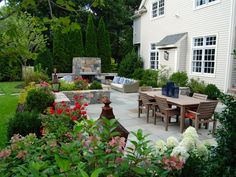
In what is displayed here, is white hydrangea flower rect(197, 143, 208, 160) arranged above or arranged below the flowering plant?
above

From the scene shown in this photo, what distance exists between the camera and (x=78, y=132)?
2309mm

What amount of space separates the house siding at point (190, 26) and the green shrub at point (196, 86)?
0.90 ft

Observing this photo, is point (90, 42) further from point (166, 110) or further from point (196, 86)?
point (166, 110)

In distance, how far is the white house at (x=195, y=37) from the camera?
10.3 m

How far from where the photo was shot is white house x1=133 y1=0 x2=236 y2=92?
404 inches

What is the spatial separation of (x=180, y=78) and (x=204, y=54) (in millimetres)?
1836

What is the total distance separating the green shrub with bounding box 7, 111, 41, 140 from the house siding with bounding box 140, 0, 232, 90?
350 inches

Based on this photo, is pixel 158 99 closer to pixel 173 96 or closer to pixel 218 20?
pixel 173 96

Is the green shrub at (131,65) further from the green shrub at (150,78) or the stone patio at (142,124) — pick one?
the stone patio at (142,124)

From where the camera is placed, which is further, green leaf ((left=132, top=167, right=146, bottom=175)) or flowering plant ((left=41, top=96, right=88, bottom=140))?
flowering plant ((left=41, top=96, right=88, bottom=140))

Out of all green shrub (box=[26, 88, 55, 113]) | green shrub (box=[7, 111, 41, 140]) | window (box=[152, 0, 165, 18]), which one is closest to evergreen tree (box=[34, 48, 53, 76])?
window (box=[152, 0, 165, 18])

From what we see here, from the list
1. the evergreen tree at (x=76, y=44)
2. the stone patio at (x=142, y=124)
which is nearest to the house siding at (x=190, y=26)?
the stone patio at (x=142, y=124)

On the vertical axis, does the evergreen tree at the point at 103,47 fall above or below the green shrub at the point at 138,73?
above

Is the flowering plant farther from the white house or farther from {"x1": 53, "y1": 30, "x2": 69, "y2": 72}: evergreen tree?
{"x1": 53, "y1": 30, "x2": 69, "y2": 72}: evergreen tree
